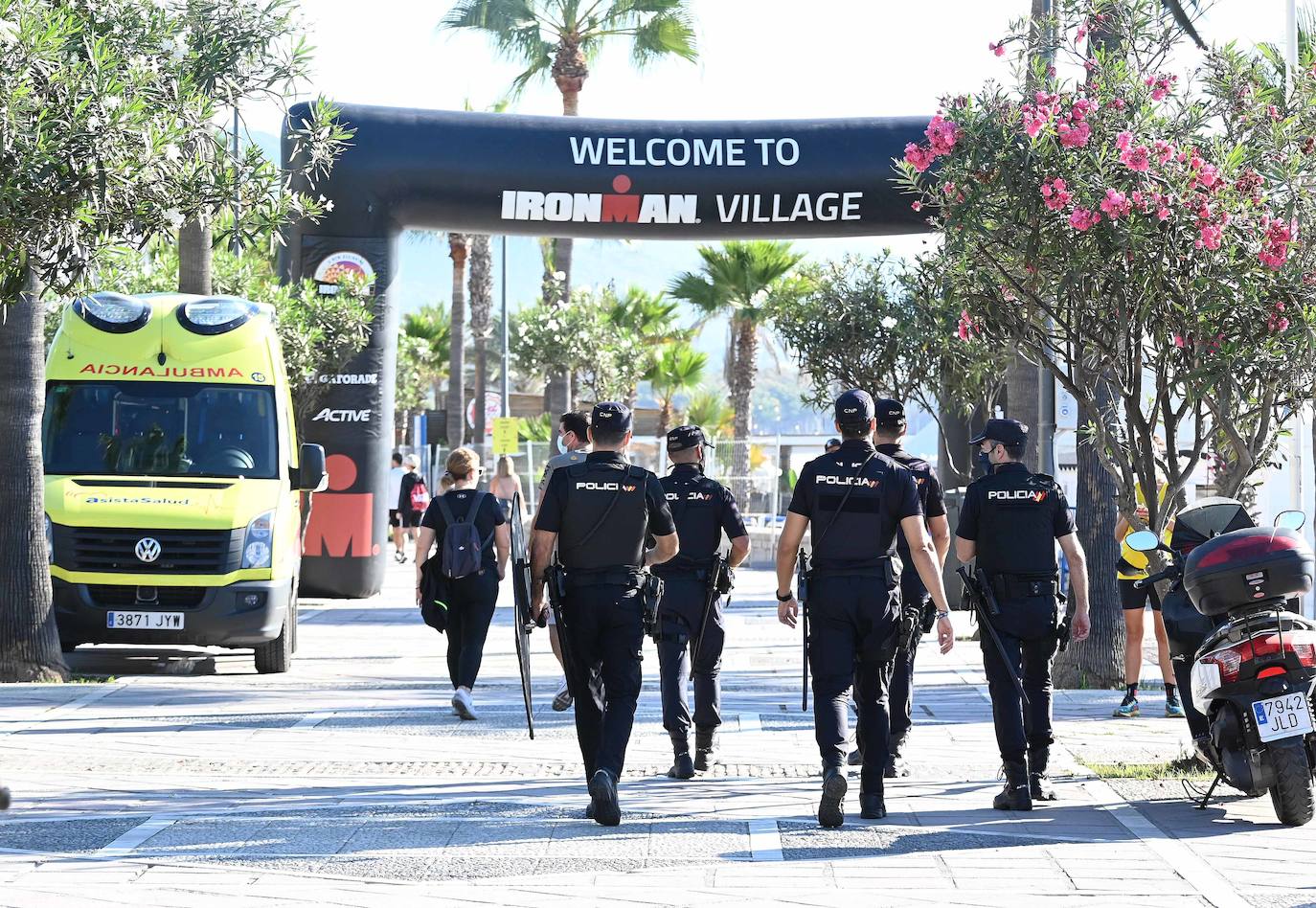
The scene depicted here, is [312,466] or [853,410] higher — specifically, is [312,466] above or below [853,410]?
below

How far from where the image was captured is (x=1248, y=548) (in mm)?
7598

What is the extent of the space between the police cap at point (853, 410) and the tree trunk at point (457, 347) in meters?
A: 33.0

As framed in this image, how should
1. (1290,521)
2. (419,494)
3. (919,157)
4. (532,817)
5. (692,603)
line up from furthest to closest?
(419,494)
(919,157)
(692,603)
(1290,521)
(532,817)

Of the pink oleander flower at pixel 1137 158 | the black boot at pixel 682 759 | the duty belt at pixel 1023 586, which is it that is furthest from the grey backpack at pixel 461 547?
the pink oleander flower at pixel 1137 158

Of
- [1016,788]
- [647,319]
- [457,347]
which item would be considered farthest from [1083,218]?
[647,319]

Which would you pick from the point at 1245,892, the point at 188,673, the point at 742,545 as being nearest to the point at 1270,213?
the point at 742,545

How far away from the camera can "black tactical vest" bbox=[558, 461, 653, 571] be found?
7.77 m

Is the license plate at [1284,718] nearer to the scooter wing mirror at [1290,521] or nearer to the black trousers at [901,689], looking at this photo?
the scooter wing mirror at [1290,521]

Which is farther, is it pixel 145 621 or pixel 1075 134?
pixel 145 621

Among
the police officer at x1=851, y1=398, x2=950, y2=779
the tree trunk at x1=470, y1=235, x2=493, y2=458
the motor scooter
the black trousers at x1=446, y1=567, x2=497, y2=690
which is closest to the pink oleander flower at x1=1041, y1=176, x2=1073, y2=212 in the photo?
the police officer at x1=851, y1=398, x2=950, y2=779

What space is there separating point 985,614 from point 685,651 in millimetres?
1645

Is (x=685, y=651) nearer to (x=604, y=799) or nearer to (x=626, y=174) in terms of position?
(x=604, y=799)

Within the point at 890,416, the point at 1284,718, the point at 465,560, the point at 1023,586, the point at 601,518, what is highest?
the point at 890,416

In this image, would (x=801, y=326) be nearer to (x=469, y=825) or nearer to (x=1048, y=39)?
(x=1048, y=39)
